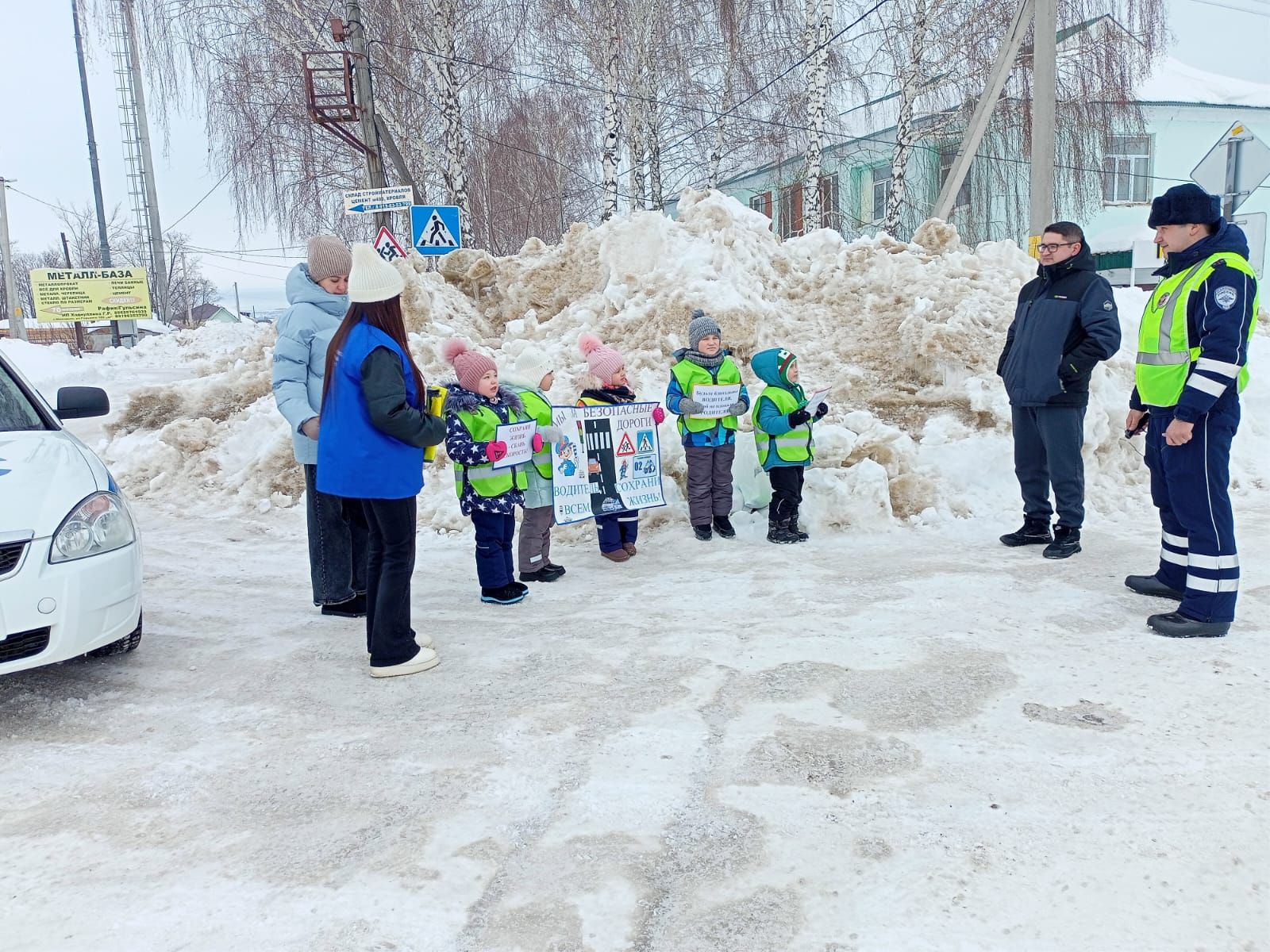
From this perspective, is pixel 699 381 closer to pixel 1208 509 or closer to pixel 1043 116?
pixel 1208 509

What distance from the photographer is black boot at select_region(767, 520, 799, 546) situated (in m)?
6.21

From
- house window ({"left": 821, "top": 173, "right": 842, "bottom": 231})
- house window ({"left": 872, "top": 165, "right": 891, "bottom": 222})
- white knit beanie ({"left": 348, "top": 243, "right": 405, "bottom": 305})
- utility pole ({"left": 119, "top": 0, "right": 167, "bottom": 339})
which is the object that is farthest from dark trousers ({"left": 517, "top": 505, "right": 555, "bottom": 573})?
utility pole ({"left": 119, "top": 0, "right": 167, "bottom": 339})

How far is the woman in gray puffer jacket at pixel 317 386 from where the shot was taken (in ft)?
14.6

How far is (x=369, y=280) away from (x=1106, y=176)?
1009 inches

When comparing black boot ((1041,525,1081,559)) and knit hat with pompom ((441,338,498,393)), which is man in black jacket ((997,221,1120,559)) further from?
knit hat with pompom ((441,338,498,393))

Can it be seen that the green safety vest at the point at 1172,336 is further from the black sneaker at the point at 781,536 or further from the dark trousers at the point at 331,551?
the dark trousers at the point at 331,551

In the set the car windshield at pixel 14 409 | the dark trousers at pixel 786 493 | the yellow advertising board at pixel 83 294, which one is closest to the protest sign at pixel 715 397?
the dark trousers at pixel 786 493

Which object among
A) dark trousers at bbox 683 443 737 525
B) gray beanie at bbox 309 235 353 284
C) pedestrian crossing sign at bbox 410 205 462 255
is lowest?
dark trousers at bbox 683 443 737 525

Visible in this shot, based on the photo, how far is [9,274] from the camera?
107 ft

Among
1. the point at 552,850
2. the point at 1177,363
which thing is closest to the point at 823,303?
the point at 1177,363

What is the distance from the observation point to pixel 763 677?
3.74 metres

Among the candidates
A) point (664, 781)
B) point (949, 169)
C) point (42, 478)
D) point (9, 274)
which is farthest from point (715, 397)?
point (9, 274)

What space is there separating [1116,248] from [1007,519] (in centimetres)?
2148

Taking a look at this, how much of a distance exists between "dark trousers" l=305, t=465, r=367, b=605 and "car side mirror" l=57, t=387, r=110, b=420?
1068 millimetres
